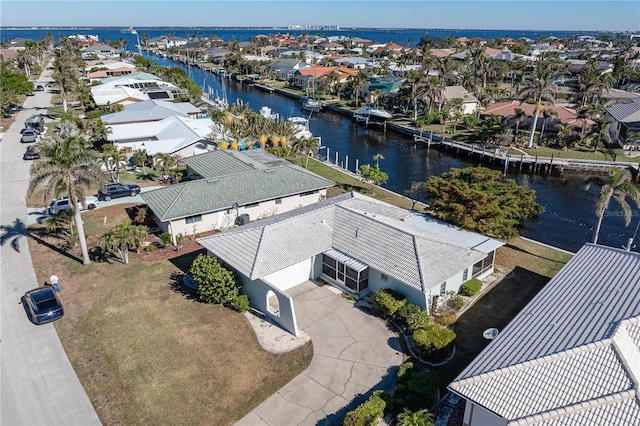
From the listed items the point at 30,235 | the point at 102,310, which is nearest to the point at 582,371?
the point at 102,310

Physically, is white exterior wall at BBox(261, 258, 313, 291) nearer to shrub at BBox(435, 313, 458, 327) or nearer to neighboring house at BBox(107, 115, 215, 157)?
shrub at BBox(435, 313, 458, 327)

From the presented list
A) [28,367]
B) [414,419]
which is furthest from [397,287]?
[28,367]

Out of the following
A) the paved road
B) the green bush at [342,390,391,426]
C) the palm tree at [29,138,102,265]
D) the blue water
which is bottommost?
the blue water

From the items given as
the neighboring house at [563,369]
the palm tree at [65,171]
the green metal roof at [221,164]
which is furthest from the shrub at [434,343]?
the green metal roof at [221,164]

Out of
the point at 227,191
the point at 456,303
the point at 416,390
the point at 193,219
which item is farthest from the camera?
the point at 227,191

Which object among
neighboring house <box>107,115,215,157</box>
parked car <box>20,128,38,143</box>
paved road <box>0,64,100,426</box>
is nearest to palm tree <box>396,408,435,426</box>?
paved road <box>0,64,100,426</box>

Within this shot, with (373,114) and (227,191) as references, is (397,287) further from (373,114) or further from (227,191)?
(373,114)

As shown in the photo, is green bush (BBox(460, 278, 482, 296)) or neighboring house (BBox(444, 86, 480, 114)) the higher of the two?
neighboring house (BBox(444, 86, 480, 114))
